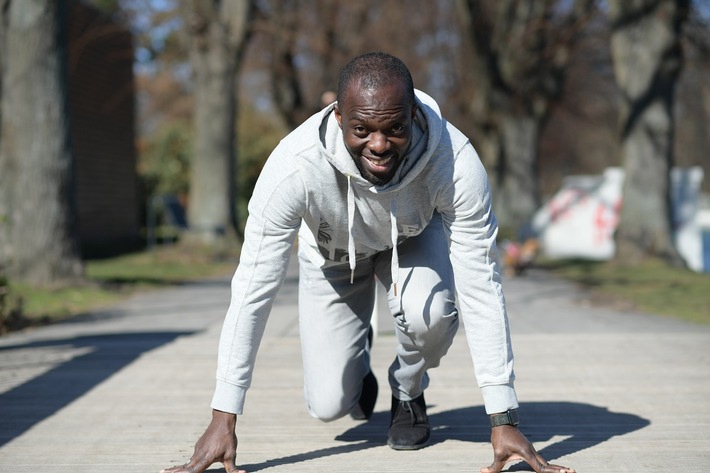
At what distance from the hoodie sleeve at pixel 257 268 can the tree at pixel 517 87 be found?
17597 mm

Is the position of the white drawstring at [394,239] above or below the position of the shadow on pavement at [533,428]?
above

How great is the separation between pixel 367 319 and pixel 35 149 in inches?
295

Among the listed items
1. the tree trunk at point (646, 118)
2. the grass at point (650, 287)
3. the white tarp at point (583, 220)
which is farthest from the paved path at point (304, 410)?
the white tarp at point (583, 220)

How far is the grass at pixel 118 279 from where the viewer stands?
386 inches

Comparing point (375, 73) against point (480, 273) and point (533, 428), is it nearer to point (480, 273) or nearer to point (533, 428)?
point (480, 273)

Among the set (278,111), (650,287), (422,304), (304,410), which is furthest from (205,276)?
(278,111)

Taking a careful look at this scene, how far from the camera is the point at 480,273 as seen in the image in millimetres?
3811

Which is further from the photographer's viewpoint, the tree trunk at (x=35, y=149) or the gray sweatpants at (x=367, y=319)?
the tree trunk at (x=35, y=149)

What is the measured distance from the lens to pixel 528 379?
19.3 feet

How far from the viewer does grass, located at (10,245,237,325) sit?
9.80 meters

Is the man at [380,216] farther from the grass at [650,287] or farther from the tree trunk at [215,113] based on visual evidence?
the tree trunk at [215,113]

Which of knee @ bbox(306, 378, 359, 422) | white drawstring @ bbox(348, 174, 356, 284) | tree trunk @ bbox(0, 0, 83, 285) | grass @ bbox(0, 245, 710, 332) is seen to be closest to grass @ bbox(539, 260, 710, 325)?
grass @ bbox(0, 245, 710, 332)

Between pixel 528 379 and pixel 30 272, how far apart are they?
22.8ft

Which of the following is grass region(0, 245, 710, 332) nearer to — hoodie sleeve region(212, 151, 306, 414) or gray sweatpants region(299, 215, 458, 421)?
gray sweatpants region(299, 215, 458, 421)
